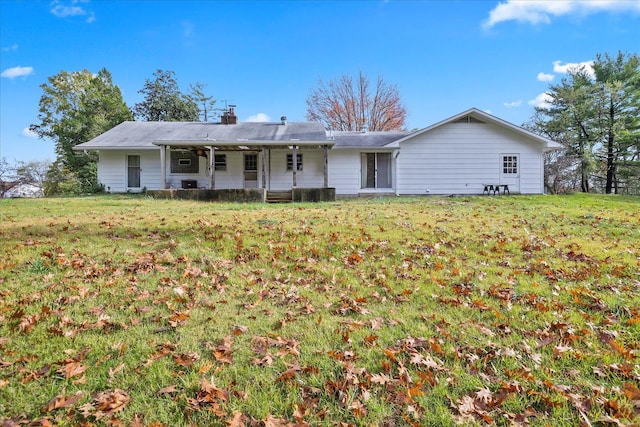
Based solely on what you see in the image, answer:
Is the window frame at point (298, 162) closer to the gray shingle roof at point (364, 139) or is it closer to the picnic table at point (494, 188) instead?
the gray shingle roof at point (364, 139)

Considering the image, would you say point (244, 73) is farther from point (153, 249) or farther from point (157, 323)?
point (157, 323)

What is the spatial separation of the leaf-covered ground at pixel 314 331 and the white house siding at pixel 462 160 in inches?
454

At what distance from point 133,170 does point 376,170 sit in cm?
1328

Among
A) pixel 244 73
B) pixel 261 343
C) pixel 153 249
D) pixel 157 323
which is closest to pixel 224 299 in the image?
pixel 157 323

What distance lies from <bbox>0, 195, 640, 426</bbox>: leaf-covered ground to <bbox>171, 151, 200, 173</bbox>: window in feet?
41.1

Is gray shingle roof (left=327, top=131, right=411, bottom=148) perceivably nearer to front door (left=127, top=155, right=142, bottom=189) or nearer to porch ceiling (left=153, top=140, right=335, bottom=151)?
porch ceiling (left=153, top=140, right=335, bottom=151)

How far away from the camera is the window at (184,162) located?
18547 mm

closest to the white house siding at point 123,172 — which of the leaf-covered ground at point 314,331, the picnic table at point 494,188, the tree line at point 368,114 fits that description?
the tree line at point 368,114

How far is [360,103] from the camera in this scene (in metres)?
36.1

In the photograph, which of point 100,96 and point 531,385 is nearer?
point 531,385

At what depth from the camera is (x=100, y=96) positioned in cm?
3234

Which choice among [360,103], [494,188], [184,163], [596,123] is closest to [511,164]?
[494,188]

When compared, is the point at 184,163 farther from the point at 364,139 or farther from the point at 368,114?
the point at 368,114

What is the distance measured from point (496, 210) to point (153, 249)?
34.1ft
